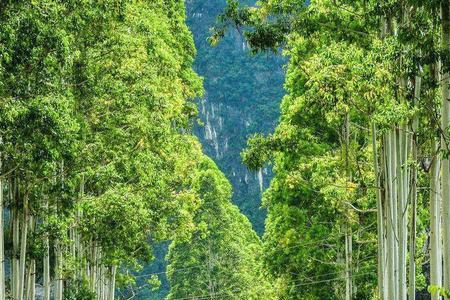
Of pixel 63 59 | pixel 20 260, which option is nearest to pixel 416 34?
pixel 63 59

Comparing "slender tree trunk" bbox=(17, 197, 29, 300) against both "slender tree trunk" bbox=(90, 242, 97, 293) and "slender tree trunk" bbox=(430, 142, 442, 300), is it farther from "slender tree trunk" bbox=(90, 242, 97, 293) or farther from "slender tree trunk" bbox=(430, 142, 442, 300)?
"slender tree trunk" bbox=(430, 142, 442, 300)

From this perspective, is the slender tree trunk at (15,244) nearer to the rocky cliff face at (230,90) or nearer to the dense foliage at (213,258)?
the dense foliage at (213,258)

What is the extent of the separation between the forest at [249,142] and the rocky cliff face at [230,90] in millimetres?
117965

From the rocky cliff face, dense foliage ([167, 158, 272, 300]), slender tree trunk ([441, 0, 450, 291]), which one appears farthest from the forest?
the rocky cliff face

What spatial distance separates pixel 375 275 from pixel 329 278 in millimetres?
1703

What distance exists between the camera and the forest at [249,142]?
11.9 meters

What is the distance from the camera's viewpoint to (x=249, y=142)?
18688mm

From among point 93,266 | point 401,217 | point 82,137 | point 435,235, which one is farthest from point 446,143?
point 93,266

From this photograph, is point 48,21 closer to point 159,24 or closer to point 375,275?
point 159,24

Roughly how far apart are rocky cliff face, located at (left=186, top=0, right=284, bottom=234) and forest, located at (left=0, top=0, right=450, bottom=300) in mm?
117965

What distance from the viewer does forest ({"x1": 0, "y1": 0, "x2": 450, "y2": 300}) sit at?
1186cm

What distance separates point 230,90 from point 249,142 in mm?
134051

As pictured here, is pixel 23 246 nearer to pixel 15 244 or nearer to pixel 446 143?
pixel 15 244

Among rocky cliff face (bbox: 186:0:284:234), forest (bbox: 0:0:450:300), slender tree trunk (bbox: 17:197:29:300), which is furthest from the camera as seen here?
rocky cliff face (bbox: 186:0:284:234)
